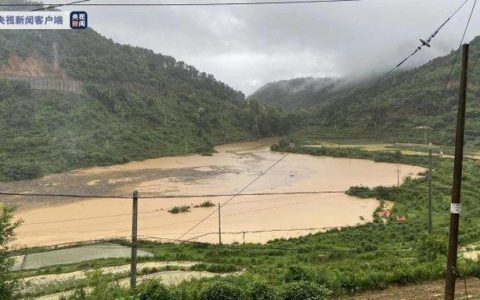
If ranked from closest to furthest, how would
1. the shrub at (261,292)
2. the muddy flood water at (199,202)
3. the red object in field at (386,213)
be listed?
the shrub at (261,292) < the muddy flood water at (199,202) < the red object in field at (386,213)

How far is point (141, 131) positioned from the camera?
66188 millimetres

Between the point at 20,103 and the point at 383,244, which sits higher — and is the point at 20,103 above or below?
above

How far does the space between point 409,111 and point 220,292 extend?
257ft

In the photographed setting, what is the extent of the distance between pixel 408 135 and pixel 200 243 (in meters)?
56.4

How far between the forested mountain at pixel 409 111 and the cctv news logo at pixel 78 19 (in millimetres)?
59005

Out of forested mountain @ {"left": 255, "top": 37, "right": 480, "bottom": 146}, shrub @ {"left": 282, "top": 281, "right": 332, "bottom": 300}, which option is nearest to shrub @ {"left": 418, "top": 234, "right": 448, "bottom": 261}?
shrub @ {"left": 282, "top": 281, "right": 332, "bottom": 300}

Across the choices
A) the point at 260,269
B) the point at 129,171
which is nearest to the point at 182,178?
the point at 129,171

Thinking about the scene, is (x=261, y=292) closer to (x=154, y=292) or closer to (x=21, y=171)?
(x=154, y=292)

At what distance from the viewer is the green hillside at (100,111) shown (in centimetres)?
5094

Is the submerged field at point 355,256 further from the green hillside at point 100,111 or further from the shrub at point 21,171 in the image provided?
the green hillside at point 100,111

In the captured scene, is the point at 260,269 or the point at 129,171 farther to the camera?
the point at 129,171

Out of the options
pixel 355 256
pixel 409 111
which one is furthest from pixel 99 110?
pixel 355 256

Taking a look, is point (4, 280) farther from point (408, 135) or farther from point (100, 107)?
point (408, 135)

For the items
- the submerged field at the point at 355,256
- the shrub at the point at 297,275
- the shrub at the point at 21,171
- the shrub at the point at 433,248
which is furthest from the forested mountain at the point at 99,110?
the shrub at the point at 433,248
